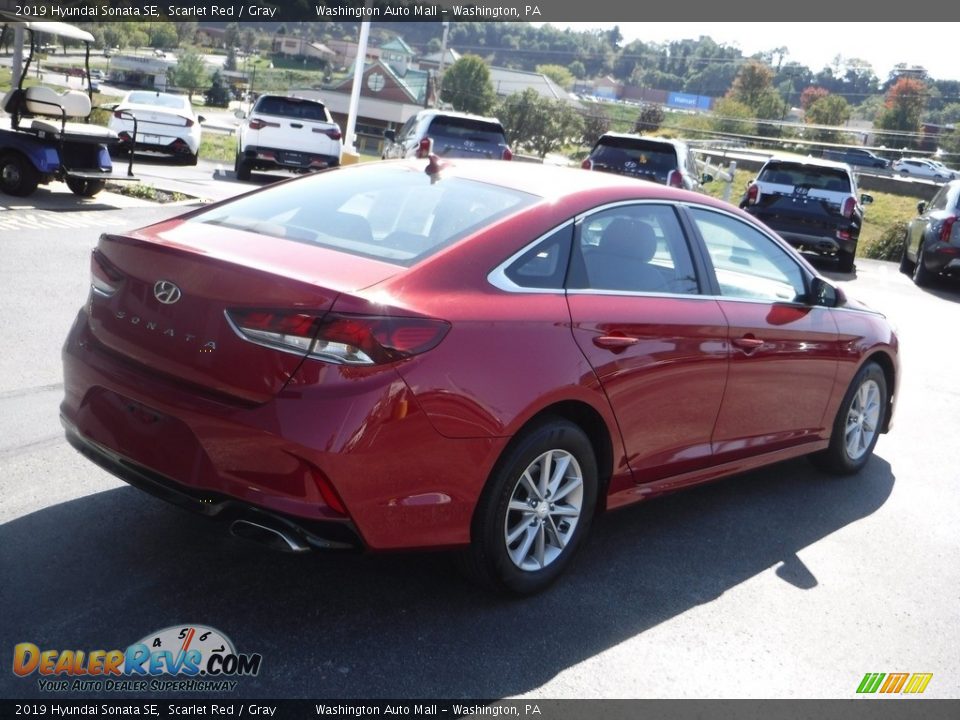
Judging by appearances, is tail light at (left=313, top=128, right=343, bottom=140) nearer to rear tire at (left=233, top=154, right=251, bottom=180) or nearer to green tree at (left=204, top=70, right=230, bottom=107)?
rear tire at (left=233, top=154, right=251, bottom=180)

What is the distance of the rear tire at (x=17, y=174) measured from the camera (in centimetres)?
1277

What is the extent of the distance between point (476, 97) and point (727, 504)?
82.5 metres

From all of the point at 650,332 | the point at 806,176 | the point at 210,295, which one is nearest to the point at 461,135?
the point at 806,176

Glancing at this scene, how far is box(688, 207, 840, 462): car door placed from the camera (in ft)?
16.8

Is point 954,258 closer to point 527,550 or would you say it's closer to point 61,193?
point 61,193

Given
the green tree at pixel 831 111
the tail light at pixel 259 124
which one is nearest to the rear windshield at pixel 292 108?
the tail light at pixel 259 124

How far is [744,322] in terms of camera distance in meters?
5.12

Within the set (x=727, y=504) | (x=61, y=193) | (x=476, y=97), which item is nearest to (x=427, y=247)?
(x=727, y=504)

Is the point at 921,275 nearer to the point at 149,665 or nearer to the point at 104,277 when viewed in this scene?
the point at 104,277

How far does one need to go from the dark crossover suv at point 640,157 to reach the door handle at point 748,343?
11.3 m


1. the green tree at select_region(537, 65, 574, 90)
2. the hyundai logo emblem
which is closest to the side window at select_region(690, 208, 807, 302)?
the hyundai logo emblem

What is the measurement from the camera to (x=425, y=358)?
140 inches

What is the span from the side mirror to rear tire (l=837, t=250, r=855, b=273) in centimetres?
1190

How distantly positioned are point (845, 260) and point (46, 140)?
38.9 feet
